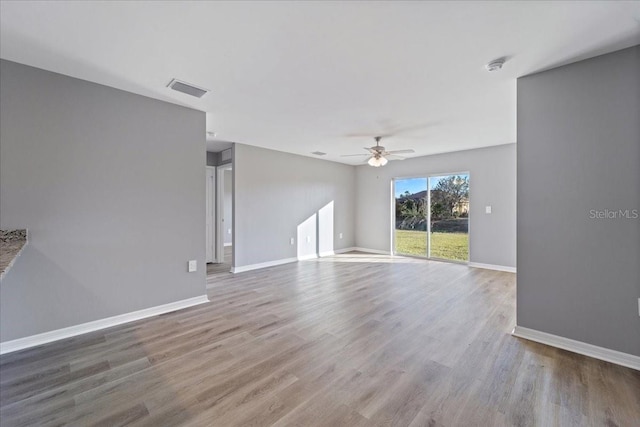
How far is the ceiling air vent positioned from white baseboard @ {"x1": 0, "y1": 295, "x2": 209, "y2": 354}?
98.5 inches

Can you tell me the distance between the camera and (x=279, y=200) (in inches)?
235

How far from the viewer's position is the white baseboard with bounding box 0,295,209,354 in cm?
232

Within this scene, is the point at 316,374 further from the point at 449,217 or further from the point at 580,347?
the point at 449,217

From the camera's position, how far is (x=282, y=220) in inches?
237

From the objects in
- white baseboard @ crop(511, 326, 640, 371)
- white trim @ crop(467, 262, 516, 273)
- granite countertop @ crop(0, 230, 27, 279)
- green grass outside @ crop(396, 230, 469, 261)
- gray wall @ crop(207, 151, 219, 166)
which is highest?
gray wall @ crop(207, 151, 219, 166)

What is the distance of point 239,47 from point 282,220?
4.17 meters

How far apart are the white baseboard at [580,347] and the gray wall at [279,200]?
4.39 meters

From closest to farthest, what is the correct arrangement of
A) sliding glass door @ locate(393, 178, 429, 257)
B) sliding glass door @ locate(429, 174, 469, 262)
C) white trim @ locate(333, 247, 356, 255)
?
sliding glass door @ locate(429, 174, 469, 262) < sliding glass door @ locate(393, 178, 429, 257) < white trim @ locate(333, 247, 356, 255)

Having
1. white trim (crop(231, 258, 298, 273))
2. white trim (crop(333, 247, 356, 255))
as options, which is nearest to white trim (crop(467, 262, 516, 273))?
white trim (crop(333, 247, 356, 255))

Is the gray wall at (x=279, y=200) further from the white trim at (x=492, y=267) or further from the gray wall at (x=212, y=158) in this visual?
the white trim at (x=492, y=267)

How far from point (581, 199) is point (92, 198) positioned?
4670mm

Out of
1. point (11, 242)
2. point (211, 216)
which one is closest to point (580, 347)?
point (11, 242)

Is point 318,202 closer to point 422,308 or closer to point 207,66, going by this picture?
point 422,308

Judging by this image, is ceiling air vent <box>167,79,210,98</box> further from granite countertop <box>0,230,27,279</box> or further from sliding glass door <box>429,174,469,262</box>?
sliding glass door <box>429,174,469,262</box>
